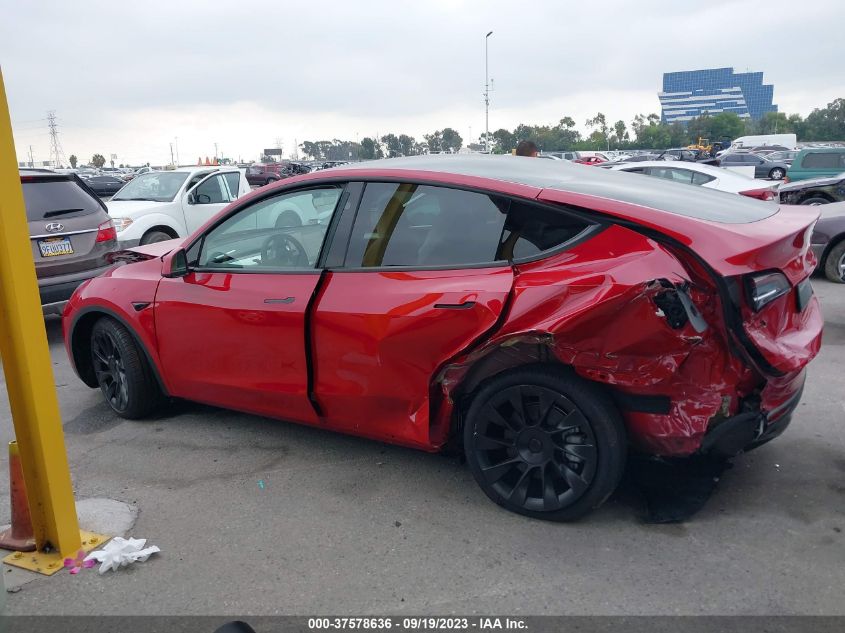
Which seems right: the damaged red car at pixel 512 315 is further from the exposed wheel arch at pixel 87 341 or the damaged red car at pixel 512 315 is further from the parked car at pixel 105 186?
the parked car at pixel 105 186

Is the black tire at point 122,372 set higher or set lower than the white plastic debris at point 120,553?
higher

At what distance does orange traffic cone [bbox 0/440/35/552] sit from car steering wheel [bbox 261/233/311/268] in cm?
158

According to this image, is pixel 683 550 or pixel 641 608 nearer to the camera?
pixel 641 608

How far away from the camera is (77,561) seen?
3.15 meters

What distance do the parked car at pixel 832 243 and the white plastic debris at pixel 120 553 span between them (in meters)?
8.45

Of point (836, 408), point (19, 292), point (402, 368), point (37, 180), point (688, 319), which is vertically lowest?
point (836, 408)

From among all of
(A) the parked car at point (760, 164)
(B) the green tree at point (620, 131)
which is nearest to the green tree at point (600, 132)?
(B) the green tree at point (620, 131)

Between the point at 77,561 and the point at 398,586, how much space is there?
1.44m

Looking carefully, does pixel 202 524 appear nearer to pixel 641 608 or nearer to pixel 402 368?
pixel 402 368

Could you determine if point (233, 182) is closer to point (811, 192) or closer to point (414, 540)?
point (811, 192)

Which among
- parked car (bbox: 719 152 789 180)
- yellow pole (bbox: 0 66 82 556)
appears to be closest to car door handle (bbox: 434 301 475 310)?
yellow pole (bbox: 0 66 82 556)

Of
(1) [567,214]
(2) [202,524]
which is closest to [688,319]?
(1) [567,214]

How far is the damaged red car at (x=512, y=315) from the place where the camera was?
2.97 m

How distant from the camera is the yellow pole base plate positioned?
122 inches
